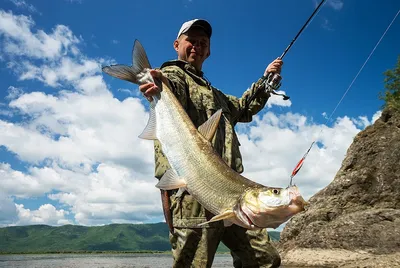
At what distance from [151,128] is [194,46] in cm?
170

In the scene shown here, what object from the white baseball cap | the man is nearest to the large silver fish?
the man

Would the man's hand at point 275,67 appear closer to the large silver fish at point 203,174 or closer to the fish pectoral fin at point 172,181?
the large silver fish at point 203,174

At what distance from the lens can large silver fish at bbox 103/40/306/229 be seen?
8.48ft

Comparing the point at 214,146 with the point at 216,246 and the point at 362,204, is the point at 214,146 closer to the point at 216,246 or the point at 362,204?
the point at 216,246

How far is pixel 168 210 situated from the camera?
3.91m

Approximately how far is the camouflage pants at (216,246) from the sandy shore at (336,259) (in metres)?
10.5

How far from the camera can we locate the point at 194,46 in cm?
485

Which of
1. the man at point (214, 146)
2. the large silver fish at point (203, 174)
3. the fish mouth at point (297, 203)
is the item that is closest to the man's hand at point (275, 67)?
the man at point (214, 146)

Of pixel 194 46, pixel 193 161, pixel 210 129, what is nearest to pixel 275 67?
pixel 194 46

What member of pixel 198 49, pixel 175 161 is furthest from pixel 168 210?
pixel 198 49

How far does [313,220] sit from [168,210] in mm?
17035

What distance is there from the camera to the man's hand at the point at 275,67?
212 inches

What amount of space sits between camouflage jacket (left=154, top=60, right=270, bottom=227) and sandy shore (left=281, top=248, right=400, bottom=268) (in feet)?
36.1

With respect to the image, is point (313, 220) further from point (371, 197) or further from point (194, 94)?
point (194, 94)
